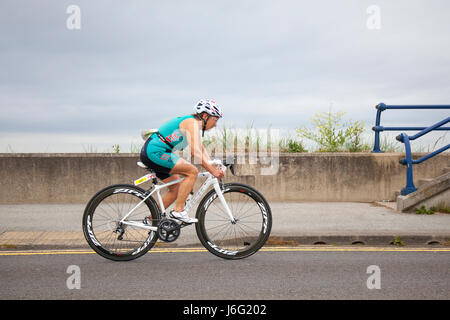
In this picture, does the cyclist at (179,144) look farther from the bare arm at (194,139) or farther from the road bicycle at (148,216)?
the road bicycle at (148,216)

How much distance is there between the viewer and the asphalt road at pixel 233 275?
14.8 feet

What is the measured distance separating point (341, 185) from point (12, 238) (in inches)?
292

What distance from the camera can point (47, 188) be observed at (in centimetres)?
1107

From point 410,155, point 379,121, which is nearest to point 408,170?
point 410,155

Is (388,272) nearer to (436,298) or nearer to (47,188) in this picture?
(436,298)

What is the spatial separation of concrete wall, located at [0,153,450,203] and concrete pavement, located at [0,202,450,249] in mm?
656

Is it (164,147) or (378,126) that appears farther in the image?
(378,126)

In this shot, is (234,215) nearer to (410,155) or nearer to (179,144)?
(179,144)

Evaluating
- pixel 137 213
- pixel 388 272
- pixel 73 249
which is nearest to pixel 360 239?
pixel 388 272

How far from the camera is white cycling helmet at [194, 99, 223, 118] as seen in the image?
219 inches

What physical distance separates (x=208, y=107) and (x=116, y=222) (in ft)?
5.81

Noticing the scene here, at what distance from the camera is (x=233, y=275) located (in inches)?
202

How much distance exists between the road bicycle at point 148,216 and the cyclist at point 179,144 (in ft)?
0.35

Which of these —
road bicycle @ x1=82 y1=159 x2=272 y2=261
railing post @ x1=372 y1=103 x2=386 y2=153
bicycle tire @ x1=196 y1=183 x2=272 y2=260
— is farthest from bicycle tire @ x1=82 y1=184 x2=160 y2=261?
railing post @ x1=372 y1=103 x2=386 y2=153
